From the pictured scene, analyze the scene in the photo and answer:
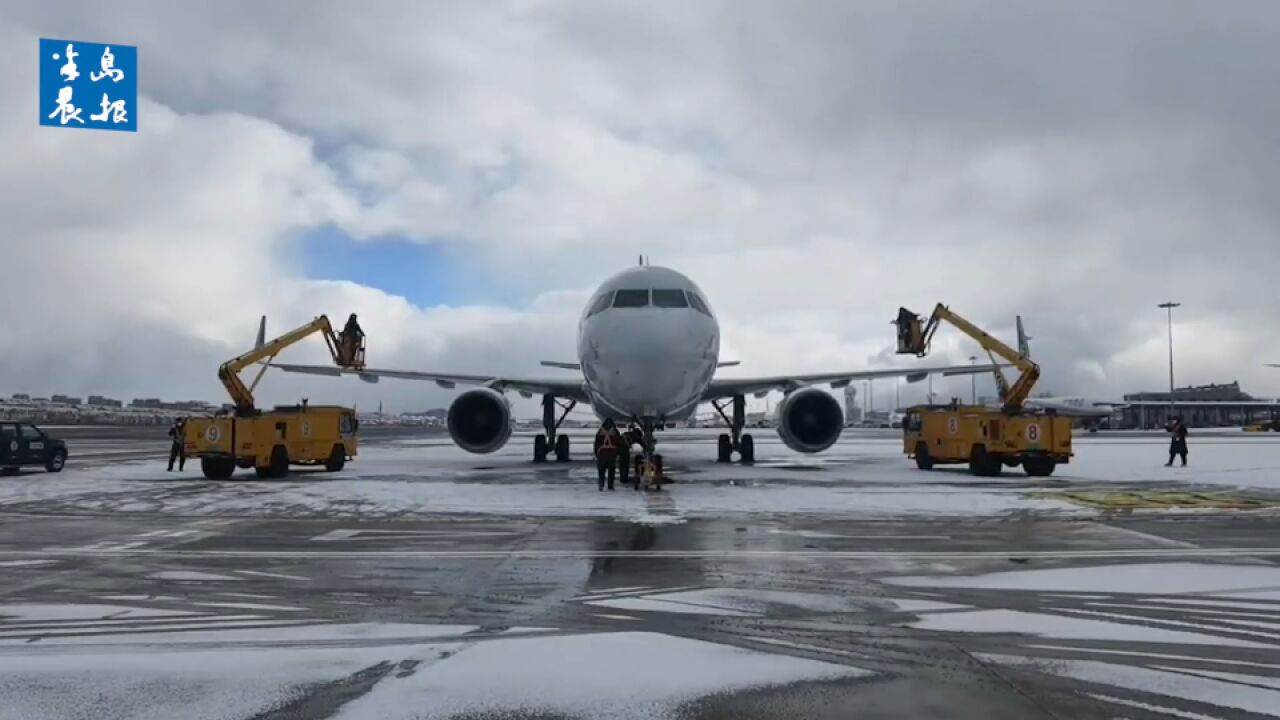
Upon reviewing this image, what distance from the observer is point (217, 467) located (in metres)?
A: 21.8

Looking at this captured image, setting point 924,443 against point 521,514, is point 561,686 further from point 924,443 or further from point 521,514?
point 924,443

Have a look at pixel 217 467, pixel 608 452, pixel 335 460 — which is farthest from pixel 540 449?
pixel 608 452

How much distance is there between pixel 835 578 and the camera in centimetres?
800

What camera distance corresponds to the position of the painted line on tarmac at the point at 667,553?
30.5ft

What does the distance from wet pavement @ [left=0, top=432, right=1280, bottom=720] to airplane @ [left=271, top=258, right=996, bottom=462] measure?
551cm

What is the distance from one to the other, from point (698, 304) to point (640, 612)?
14.5 metres

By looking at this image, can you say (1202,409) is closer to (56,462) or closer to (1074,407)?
(1074,407)

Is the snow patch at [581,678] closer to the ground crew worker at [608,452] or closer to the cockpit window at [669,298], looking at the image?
the ground crew worker at [608,452]

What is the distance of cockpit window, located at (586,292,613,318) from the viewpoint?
20344 mm

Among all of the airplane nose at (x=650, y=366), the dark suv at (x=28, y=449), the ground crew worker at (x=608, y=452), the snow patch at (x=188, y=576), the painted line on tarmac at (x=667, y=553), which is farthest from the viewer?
the dark suv at (x=28, y=449)

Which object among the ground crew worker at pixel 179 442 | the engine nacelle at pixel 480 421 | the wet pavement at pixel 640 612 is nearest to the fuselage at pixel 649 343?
the engine nacelle at pixel 480 421

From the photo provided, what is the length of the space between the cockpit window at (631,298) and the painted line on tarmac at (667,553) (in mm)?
10533

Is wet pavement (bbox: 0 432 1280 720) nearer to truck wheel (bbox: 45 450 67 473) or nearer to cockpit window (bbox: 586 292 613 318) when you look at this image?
cockpit window (bbox: 586 292 613 318)

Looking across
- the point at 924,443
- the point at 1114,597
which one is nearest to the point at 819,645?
the point at 1114,597
